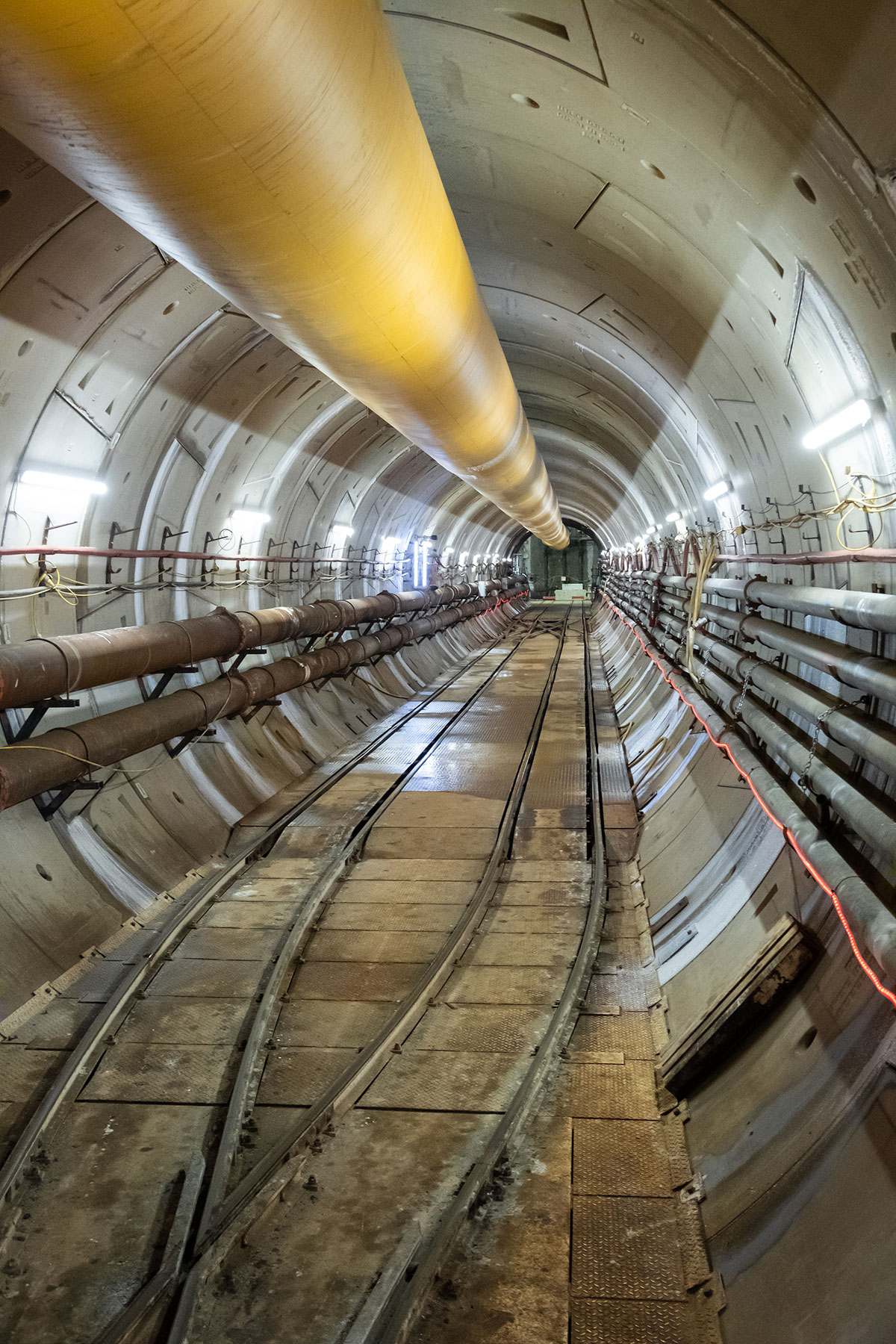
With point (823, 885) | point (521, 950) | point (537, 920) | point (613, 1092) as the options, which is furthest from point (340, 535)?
point (823, 885)

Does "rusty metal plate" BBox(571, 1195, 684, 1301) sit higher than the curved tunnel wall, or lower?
lower

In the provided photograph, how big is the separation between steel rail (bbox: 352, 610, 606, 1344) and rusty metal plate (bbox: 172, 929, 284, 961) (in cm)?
195

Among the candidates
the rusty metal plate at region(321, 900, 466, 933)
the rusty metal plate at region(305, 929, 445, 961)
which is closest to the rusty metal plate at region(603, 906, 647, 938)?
the rusty metal plate at region(321, 900, 466, 933)

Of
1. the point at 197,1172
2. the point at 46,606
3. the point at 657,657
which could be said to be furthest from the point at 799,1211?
the point at 657,657

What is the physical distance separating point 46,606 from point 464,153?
398 cm

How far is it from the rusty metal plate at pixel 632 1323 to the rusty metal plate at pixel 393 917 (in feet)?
10.7

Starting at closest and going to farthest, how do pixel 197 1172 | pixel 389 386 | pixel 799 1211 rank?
1. pixel 799 1211
2. pixel 197 1172
3. pixel 389 386

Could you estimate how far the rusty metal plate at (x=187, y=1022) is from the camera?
502cm

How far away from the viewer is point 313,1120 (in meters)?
Result: 4.17

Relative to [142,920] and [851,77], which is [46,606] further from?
[851,77]

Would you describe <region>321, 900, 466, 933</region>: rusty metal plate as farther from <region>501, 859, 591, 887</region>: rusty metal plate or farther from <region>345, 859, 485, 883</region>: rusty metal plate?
<region>501, 859, 591, 887</region>: rusty metal plate

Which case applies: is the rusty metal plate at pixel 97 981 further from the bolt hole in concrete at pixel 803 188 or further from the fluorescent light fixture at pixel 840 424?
the bolt hole in concrete at pixel 803 188

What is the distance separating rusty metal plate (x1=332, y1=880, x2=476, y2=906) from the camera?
694 centimetres

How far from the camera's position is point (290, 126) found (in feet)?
7.43
